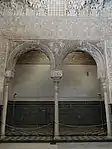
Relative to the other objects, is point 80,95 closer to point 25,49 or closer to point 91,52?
point 91,52

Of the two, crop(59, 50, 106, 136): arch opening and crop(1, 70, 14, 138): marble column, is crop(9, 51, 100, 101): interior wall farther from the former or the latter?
crop(1, 70, 14, 138): marble column

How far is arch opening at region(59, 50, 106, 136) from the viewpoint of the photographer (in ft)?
31.7

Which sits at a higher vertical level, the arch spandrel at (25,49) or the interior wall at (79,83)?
the arch spandrel at (25,49)

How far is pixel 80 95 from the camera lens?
1107cm

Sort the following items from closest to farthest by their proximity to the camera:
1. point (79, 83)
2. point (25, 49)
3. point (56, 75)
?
point (56, 75)
point (25, 49)
point (79, 83)

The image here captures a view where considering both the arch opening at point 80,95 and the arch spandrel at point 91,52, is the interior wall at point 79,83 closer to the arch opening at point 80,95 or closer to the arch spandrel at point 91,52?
the arch opening at point 80,95

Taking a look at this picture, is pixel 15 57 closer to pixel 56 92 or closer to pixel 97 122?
pixel 56 92

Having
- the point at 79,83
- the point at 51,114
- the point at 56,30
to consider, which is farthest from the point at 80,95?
the point at 56,30

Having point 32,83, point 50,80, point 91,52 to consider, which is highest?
point 91,52

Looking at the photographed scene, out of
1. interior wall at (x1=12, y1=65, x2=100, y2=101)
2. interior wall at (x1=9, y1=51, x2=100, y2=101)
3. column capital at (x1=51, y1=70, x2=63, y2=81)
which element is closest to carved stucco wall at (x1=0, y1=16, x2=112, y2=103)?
column capital at (x1=51, y1=70, x2=63, y2=81)

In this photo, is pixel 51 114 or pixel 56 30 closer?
pixel 56 30

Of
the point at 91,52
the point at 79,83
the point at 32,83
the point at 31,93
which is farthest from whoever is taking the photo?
the point at 79,83

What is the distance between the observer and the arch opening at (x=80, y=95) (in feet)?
31.7

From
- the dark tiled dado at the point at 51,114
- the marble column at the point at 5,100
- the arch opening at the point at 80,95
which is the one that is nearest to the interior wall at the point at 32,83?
the dark tiled dado at the point at 51,114
